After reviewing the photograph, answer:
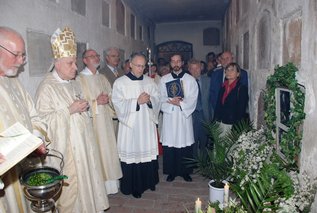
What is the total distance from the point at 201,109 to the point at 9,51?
3620mm

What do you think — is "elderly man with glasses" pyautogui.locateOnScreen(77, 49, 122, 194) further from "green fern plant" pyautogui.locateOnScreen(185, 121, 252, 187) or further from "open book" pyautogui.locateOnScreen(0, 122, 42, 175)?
"open book" pyautogui.locateOnScreen(0, 122, 42, 175)

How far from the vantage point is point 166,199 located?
4094mm

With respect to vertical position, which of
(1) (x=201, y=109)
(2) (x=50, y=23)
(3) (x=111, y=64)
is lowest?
(1) (x=201, y=109)

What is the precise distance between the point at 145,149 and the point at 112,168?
0.52 metres

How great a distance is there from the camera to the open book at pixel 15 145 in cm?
181

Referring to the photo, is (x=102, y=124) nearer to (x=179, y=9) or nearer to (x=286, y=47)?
(x=286, y=47)

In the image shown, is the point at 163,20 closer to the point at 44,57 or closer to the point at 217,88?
the point at 217,88

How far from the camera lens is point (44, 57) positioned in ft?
12.1

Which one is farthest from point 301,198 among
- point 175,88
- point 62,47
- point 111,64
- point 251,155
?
point 111,64

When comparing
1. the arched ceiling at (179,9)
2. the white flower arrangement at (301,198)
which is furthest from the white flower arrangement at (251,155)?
the arched ceiling at (179,9)

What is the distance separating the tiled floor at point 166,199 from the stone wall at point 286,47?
4.53 feet

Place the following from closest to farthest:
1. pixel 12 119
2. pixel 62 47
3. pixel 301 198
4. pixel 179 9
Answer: pixel 301 198 → pixel 12 119 → pixel 62 47 → pixel 179 9

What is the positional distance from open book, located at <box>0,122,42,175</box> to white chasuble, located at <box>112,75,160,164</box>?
7.01 ft

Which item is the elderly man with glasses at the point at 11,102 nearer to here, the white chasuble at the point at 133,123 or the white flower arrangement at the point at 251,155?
the white chasuble at the point at 133,123
